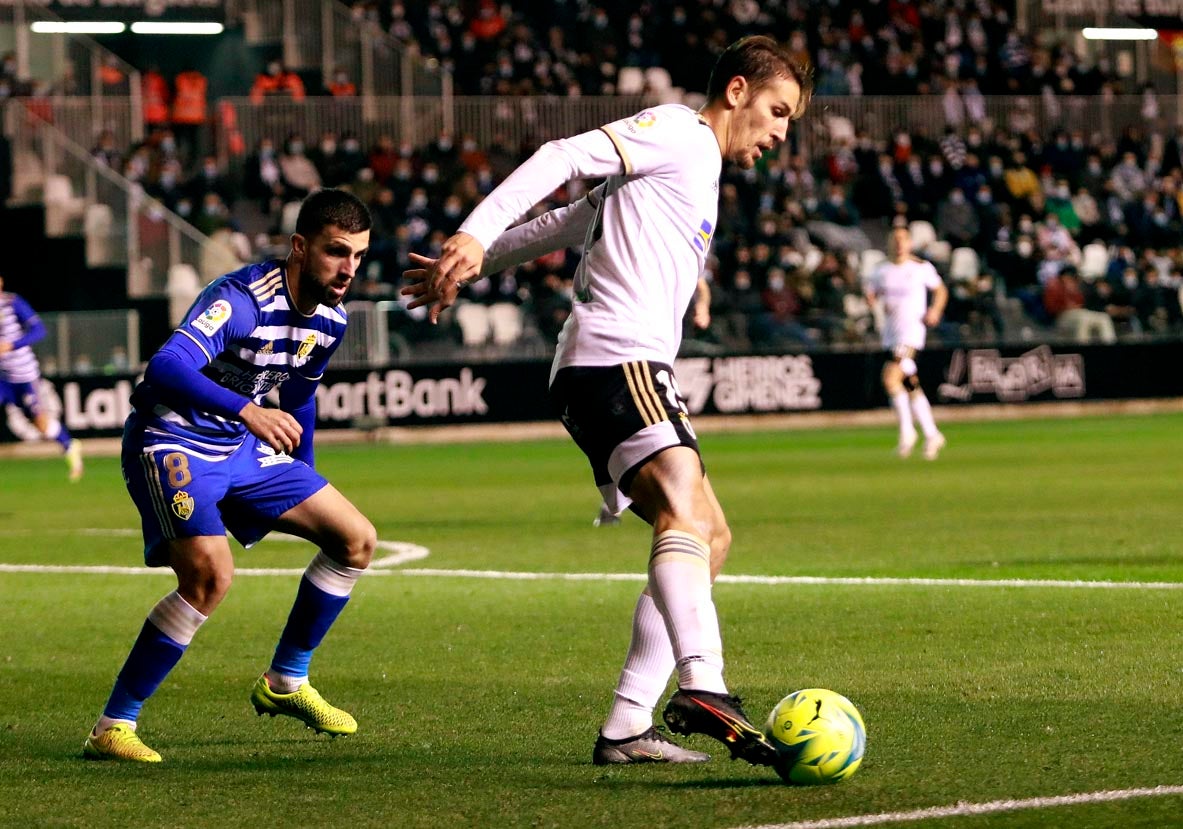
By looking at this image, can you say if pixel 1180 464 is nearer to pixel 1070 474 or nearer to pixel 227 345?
pixel 1070 474

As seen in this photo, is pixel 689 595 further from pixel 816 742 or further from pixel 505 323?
pixel 505 323

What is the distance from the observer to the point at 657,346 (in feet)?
17.7

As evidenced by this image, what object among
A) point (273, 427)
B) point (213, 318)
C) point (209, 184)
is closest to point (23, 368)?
point (209, 184)

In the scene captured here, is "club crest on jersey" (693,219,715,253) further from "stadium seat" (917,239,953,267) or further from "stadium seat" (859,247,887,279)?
"stadium seat" (917,239,953,267)

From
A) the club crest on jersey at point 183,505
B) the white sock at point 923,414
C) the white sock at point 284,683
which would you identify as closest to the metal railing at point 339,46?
the white sock at point 923,414

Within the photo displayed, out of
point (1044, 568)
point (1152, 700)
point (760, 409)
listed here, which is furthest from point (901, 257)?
point (1152, 700)

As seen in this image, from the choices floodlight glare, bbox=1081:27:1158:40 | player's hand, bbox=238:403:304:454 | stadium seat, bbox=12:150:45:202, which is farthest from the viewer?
floodlight glare, bbox=1081:27:1158:40

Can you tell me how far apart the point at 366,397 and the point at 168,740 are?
1972 centimetres

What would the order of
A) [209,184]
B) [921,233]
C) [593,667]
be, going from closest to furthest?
[593,667] → [209,184] → [921,233]

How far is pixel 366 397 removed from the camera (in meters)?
25.7

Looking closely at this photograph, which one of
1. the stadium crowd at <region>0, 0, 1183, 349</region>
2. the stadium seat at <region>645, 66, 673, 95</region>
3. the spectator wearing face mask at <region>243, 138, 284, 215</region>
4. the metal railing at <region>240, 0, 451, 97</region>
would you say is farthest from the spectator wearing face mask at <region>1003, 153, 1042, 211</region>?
the spectator wearing face mask at <region>243, 138, 284, 215</region>

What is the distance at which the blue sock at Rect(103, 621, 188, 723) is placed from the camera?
5.89m

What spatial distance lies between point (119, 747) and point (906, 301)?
16689mm

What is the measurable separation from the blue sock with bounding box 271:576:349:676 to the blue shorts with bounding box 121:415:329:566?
277mm
